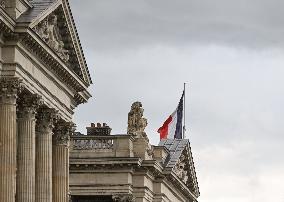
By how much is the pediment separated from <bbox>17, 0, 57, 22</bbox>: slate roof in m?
0.21

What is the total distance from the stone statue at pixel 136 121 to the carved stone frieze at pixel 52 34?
32047mm

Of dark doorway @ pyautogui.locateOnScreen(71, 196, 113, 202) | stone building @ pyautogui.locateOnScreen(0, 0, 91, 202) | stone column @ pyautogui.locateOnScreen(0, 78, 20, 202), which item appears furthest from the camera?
dark doorway @ pyautogui.locateOnScreen(71, 196, 113, 202)

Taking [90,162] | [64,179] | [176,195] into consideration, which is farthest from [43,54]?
[176,195]

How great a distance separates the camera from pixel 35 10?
7900 centimetres

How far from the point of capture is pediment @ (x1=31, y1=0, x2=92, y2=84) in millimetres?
79688

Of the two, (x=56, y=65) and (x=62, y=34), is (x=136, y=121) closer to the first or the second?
(x=62, y=34)

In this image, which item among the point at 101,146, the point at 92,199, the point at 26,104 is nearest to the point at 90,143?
the point at 101,146

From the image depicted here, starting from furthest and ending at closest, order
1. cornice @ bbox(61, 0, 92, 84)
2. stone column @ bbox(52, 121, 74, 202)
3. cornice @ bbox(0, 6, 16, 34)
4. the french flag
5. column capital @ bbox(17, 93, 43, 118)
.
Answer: the french flag
stone column @ bbox(52, 121, 74, 202)
cornice @ bbox(61, 0, 92, 84)
column capital @ bbox(17, 93, 43, 118)
cornice @ bbox(0, 6, 16, 34)

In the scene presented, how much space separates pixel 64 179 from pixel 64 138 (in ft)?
7.89

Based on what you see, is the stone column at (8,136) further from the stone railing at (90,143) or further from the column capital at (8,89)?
the stone railing at (90,143)

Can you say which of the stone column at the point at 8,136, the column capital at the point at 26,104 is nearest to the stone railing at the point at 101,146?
the column capital at the point at 26,104

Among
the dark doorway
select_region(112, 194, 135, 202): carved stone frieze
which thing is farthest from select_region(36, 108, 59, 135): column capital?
the dark doorway

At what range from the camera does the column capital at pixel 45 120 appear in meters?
82.7

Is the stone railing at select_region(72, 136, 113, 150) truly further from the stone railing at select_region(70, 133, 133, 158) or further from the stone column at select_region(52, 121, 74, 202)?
the stone column at select_region(52, 121, 74, 202)
